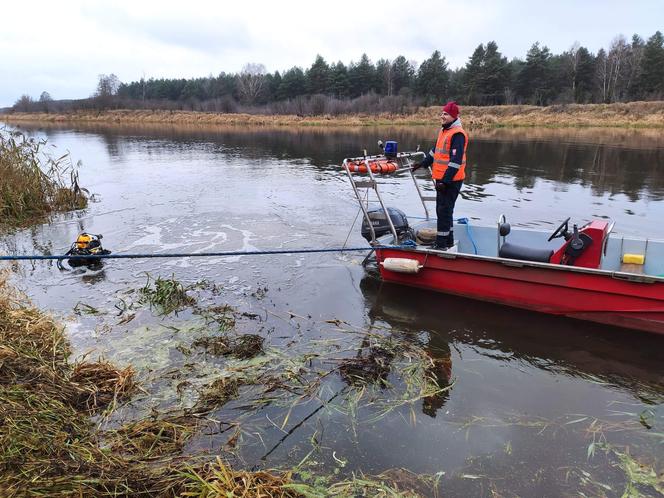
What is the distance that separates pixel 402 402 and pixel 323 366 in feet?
3.51

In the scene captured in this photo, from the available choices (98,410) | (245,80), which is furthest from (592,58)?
(98,410)

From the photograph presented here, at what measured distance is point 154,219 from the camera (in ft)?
41.2

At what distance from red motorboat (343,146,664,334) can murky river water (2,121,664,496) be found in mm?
270

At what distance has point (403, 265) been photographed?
7000 mm

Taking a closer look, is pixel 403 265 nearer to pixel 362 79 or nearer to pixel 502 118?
pixel 502 118

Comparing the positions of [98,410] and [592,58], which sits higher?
[592,58]

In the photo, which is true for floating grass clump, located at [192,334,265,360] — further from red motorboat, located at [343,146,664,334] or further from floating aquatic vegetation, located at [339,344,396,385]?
red motorboat, located at [343,146,664,334]

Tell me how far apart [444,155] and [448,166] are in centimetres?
22

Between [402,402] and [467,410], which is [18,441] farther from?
[467,410]

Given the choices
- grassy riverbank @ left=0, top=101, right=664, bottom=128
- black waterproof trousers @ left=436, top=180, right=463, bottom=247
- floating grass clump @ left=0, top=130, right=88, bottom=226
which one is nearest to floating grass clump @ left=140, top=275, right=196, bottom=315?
black waterproof trousers @ left=436, top=180, right=463, bottom=247

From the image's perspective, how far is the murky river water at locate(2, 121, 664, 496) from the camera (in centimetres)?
401

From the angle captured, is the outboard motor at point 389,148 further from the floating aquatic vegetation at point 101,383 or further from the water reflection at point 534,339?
the floating aquatic vegetation at point 101,383

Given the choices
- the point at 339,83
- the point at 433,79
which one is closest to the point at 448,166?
the point at 433,79

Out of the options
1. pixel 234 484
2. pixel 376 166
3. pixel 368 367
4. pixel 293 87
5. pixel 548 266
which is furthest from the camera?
pixel 293 87
